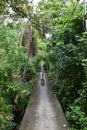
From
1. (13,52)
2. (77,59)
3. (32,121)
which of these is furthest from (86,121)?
(13,52)

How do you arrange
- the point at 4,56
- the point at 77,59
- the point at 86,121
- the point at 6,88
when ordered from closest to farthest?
1. the point at 86,121
2. the point at 77,59
3. the point at 6,88
4. the point at 4,56

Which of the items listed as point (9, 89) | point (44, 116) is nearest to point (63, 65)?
point (44, 116)

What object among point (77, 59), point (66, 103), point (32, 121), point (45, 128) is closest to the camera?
point (45, 128)

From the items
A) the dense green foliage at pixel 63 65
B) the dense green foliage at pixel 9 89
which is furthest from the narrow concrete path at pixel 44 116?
the dense green foliage at pixel 9 89

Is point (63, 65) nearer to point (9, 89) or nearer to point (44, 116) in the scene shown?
point (44, 116)

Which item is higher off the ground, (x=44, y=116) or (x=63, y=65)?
(x=63, y=65)

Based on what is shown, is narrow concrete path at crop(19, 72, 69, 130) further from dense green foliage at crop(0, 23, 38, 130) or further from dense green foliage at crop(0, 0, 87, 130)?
dense green foliage at crop(0, 23, 38, 130)

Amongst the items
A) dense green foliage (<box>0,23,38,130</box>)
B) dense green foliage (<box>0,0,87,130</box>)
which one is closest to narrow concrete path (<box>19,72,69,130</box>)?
dense green foliage (<box>0,0,87,130</box>)

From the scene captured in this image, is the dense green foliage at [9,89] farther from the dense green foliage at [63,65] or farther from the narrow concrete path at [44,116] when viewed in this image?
the narrow concrete path at [44,116]

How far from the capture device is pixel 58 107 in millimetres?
5461

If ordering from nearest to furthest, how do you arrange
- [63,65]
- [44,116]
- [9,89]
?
[44,116] < [63,65] < [9,89]

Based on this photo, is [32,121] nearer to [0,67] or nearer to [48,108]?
[48,108]

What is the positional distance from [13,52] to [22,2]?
14.1 ft

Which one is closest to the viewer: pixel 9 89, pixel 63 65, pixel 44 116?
pixel 44 116
